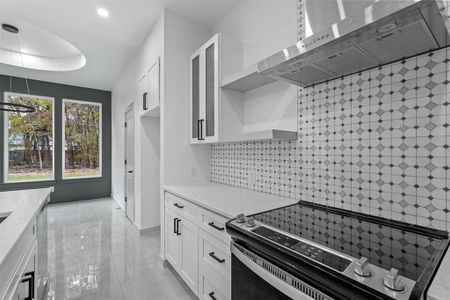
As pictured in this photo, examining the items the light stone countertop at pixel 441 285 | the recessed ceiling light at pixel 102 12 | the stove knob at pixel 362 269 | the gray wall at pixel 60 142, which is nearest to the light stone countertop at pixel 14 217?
the stove knob at pixel 362 269

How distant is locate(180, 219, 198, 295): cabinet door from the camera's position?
178 cm

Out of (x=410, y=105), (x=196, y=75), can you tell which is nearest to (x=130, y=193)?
(x=196, y=75)

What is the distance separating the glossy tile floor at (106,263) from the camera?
2.03 meters

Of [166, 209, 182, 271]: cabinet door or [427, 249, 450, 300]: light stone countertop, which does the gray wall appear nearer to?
[166, 209, 182, 271]: cabinet door

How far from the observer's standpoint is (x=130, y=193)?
156 inches

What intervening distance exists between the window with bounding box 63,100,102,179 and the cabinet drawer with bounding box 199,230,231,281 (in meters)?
5.26

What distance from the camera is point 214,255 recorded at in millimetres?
1527

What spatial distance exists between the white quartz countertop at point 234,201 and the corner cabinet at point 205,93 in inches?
21.1

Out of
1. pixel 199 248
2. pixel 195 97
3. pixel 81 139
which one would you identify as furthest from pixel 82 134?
pixel 199 248

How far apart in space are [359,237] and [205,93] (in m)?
1.81

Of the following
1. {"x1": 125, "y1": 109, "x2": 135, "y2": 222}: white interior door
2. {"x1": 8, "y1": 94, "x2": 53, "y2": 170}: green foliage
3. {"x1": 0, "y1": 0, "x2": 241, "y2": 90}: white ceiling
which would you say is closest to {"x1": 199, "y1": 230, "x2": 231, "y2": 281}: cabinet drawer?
{"x1": 0, "y1": 0, "x2": 241, "y2": 90}: white ceiling

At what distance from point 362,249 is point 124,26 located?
11.3 ft

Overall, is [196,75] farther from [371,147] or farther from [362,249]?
[362,249]

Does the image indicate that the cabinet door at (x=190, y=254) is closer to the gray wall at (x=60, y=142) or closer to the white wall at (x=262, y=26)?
the white wall at (x=262, y=26)
